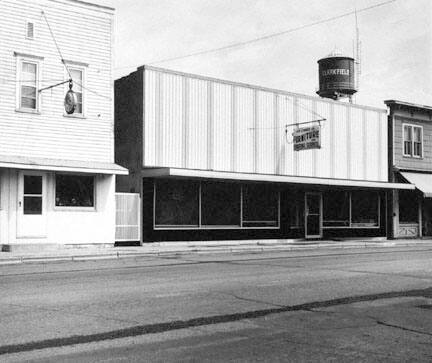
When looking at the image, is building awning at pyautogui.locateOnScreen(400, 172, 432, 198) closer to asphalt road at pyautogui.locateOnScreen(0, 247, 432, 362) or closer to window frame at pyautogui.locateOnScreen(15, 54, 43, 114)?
asphalt road at pyautogui.locateOnScreen(0, 247, 432, 362)

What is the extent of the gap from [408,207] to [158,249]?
17270 mm

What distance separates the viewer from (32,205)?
2014 cm

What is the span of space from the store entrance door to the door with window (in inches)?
515

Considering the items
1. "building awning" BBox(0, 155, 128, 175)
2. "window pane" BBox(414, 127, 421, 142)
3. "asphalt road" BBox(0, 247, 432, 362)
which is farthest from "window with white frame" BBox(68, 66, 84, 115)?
"window pane" BBox(414, 127, 421, 142)

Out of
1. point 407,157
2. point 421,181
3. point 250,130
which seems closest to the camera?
point 250,130

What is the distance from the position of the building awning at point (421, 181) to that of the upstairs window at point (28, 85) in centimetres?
1930

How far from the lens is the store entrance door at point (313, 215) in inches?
1139

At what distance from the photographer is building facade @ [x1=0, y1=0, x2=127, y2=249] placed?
19.8m

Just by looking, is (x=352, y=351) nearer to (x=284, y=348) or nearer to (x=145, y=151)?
(x=284, y=348)

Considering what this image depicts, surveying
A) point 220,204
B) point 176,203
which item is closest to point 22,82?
point 176,203

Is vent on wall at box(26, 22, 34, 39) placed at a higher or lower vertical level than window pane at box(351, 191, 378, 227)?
higher

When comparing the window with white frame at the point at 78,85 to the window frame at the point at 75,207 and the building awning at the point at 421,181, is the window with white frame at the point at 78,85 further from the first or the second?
the building awning at the point at 421,181

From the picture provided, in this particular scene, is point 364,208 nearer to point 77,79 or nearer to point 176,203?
point 176,203

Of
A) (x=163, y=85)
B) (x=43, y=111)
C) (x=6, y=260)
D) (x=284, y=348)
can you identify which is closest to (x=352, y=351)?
(x=284, y=348)
